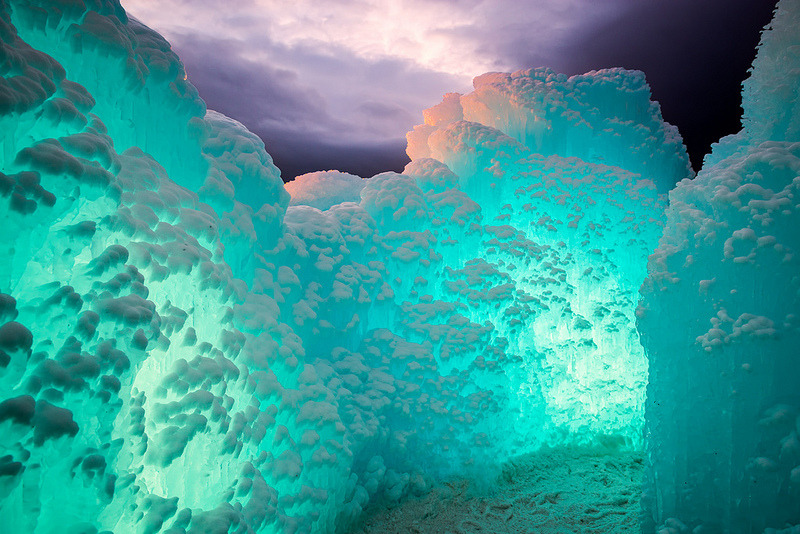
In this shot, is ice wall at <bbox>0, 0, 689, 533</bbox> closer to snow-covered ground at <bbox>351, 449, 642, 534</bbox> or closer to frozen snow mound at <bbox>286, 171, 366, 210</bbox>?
frozen snow mound at <bbox>286, 171, 366, 210</bbox>

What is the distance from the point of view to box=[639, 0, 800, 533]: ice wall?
3756 millimetres

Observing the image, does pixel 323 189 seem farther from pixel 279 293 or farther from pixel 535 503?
pixel 535 503

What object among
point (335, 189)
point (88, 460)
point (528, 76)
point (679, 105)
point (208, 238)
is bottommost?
point (88, 460)

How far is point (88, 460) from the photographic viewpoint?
263cm

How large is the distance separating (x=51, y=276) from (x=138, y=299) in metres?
0.52

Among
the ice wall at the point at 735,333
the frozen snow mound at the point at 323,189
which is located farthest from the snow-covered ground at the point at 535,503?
the frozen snow mound at the point at 323,189

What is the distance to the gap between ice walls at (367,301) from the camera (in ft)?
8.80

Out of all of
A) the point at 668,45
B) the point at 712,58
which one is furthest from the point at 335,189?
the point at 712,58

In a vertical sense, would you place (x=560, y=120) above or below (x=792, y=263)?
above

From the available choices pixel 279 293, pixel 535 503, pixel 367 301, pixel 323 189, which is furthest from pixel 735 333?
pixel 323 189

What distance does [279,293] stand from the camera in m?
5.47

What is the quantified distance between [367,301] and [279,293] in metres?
1.63

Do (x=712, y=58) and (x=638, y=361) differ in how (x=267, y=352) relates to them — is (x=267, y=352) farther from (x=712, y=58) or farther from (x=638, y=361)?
(x=712, y=58)

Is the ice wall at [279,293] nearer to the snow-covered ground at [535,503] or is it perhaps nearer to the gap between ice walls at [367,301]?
the gap between ice walls at [367,301]
